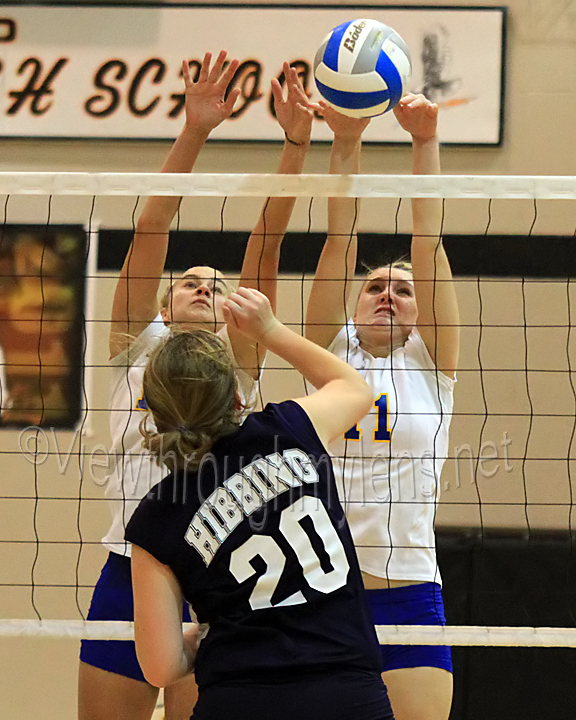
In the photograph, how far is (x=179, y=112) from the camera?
454 cm

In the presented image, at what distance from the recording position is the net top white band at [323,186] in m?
2.38

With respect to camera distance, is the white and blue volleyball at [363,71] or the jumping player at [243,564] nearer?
the jumping player at [243,564]

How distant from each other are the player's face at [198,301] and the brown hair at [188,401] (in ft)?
3.40

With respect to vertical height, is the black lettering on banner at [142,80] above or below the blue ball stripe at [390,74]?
above

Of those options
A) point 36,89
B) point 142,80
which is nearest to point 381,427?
point 142,80

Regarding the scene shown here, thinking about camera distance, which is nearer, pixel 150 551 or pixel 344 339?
pixel 150 551

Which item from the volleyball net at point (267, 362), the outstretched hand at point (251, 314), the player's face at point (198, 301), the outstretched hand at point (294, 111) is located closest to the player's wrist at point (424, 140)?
the outstretched hand at point (294, 111)

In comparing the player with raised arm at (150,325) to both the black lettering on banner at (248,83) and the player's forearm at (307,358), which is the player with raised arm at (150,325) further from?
the black lettering on banner at (248,83)

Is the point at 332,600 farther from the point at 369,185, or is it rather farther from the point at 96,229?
the point at 96,229

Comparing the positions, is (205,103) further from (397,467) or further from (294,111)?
(397,467)

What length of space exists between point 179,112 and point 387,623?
128 inches

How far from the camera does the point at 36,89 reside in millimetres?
4535

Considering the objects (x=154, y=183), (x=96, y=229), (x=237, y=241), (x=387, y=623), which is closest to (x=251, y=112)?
(x=237, y=241)

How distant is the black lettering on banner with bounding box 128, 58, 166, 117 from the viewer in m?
4.54
